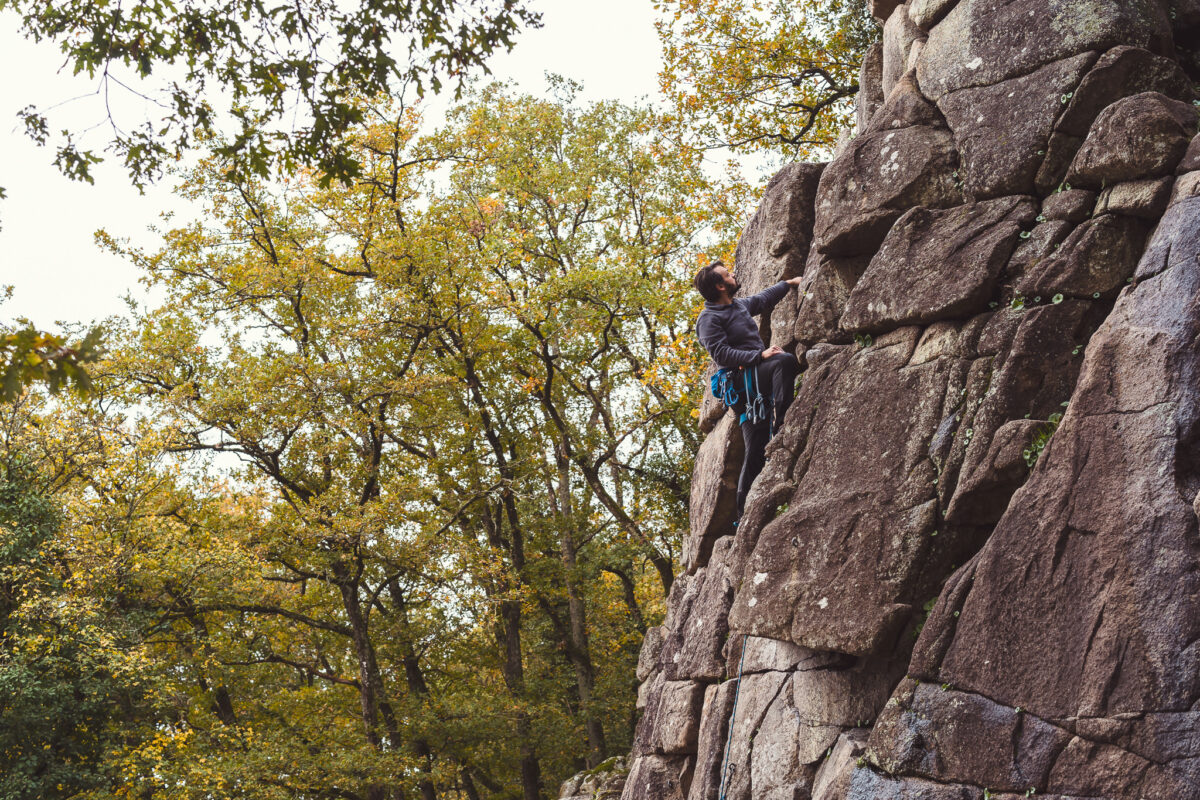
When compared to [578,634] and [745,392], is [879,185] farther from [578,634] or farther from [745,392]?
[578,634]

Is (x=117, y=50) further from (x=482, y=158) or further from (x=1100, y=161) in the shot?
(x=482, y=158)

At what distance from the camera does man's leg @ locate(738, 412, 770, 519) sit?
10102 mm

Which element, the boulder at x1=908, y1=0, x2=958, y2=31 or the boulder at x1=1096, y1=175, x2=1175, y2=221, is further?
the boulder at x1=908, y1=0, x2=958, y2=31

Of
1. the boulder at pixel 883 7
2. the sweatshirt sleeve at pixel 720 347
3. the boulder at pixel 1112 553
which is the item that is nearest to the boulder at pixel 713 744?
the sweatshirt sleeve at pixel 720 347

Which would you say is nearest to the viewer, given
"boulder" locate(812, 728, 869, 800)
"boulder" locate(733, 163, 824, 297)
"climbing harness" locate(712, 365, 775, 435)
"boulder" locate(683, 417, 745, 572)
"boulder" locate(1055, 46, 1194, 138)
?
"boulder" locate(812, 728, 869, 800)

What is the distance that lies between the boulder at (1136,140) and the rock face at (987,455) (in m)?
0.02

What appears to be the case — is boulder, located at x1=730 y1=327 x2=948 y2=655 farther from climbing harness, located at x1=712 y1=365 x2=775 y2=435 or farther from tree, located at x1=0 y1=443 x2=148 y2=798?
tree, located at x1=0 y1=443 x2=148 y2=798

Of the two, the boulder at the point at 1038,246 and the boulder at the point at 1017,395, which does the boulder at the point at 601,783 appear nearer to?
the boulder at the point at 1017,395

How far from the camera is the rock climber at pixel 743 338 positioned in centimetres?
955

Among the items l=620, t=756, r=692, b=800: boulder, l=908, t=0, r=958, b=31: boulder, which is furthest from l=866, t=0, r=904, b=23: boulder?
l=620, t=756, r=692, b=800: boulder

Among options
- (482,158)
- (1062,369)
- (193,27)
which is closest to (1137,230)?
(1062,369)

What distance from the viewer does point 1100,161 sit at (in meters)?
6.93

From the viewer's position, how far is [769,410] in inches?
391

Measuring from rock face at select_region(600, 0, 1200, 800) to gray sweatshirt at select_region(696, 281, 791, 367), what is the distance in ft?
1.62
